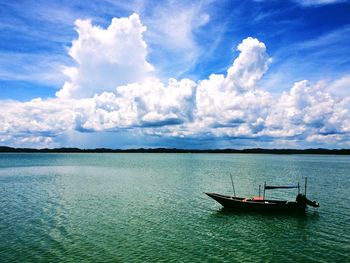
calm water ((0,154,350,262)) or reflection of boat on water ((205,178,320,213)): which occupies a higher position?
reflection of boat on water ((205,178,320,213))

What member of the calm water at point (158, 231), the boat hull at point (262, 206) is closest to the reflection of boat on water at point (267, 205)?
the boat hull at point (262, 206)

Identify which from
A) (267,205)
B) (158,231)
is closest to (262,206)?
(267,205)

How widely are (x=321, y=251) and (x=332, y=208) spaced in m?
18.0

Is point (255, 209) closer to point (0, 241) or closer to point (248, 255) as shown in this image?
point (248, 255)

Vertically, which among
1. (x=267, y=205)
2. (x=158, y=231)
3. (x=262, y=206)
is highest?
(x=267, y=205)

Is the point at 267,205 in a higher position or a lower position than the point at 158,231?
higher

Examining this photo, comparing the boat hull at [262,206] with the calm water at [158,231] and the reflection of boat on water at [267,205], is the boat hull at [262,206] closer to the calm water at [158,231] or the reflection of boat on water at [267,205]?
the reflection of boat on water at [267,205]

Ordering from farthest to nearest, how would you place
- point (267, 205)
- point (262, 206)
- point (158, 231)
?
1. point (262, 206)
2. point (267, 205)
3. point (158, 231)

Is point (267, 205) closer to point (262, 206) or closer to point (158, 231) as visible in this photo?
point (262, 206)

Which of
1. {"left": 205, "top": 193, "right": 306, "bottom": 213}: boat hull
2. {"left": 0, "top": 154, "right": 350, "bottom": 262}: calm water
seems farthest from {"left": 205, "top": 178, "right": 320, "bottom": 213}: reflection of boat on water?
{"left": 0, "top": 154, "right": 350, "bottom": 262}: calm water

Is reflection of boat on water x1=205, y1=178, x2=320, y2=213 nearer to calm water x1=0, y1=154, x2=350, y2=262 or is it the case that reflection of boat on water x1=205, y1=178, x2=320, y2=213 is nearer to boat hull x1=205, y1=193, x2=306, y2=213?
boat hull x1=205, y1=193, x2=306, y2=213

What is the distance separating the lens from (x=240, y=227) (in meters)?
31.5

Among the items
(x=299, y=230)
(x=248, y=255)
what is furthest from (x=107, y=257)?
(x=299, y=230)

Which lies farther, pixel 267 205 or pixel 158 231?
pixel 267 205
